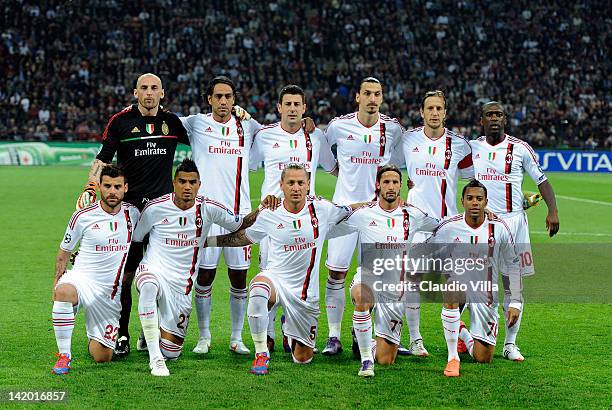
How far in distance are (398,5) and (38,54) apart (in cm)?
1527

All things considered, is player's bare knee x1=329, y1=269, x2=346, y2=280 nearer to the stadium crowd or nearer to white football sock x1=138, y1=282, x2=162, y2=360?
white football sock x1=138, y1=282, x2=162, y2=360

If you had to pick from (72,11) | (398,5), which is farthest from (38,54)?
(398,5)

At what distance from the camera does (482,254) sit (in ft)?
24.0

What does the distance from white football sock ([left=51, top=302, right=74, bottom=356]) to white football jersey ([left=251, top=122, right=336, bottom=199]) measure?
6.62ft

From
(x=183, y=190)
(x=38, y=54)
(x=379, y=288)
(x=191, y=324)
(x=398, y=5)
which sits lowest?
(x=191, y=324)

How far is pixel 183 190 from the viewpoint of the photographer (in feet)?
23.2

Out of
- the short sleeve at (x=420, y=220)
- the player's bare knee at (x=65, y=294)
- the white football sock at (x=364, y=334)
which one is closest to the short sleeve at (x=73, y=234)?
the player's bare knee at (x=65, y=294)

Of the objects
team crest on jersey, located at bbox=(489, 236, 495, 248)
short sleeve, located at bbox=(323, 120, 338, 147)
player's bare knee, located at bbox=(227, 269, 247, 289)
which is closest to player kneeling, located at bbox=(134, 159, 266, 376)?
player's bare knee, located at bbox=(227, 269, 247, 289)

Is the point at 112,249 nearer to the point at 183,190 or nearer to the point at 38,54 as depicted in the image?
the point at 183,190

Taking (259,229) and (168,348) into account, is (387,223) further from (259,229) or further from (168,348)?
(168,348)

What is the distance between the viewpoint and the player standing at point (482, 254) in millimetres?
7207

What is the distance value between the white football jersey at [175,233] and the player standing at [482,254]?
195 cm

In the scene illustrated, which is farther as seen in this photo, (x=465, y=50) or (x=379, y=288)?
(x=465, y=50)

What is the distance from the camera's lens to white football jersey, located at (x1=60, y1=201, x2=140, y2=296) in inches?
278
